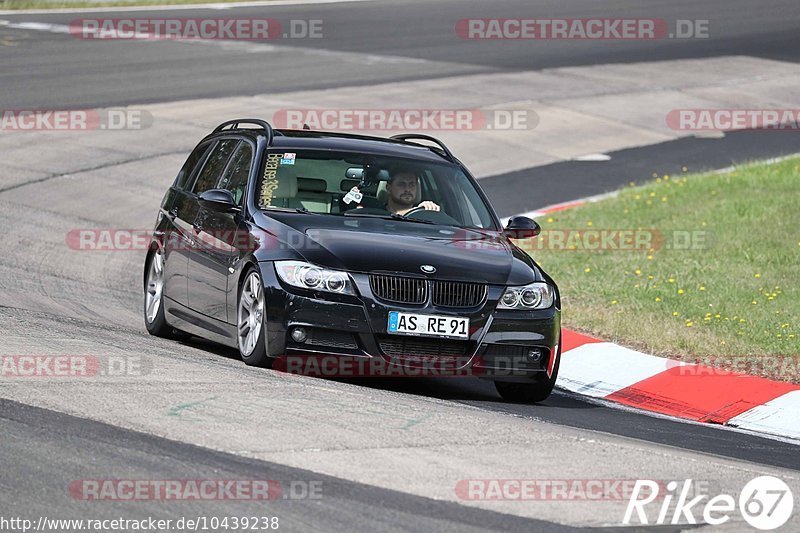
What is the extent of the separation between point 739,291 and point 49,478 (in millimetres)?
8362

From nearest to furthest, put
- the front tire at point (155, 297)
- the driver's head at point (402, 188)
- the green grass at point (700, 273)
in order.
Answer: the driver's head at point (402, 188), the front tire at point (155, 297), the green grass at point (700, 273)

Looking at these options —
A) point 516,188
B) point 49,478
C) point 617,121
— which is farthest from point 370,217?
point 617,121

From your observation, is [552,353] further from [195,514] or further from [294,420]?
[195,514]

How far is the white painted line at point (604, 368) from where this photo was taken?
10789 millimetres

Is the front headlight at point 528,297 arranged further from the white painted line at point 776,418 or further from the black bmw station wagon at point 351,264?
the white painted line at point 776,418

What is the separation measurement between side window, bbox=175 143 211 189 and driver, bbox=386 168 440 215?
1826mm

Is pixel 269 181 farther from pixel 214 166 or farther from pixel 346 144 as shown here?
pixel 214 166

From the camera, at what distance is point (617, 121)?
25.1 metres

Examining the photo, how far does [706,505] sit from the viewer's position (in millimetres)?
6488

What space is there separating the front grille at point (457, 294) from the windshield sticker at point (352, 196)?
1.34 metres

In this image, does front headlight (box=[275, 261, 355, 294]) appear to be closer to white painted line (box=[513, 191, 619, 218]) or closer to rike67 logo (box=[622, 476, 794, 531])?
rike67 logo (box=[622, 476, 794, 531])

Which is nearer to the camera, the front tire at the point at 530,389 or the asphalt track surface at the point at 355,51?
the front tire at the point at 530,389

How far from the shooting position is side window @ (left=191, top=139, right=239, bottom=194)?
36.3ft

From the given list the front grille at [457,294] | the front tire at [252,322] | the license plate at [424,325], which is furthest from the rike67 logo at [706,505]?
the front tire at [252,322]
